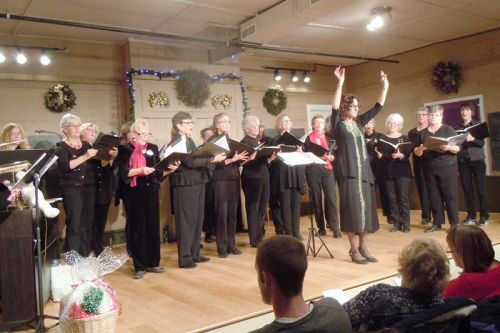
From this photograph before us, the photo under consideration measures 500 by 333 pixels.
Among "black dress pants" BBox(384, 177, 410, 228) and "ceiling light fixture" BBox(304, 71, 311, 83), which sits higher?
"ceiling light fixture" BBox(304, 71, 311, 83)

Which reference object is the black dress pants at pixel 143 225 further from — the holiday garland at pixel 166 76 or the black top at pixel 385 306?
the holiday garland at pixel 166 76

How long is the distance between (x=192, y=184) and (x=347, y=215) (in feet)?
4.60

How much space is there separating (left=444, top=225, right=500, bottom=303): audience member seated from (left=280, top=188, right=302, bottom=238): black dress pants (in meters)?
2.90

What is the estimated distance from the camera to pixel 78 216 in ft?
12.7

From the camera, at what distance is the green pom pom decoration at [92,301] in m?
2.40

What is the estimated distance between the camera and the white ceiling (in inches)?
196

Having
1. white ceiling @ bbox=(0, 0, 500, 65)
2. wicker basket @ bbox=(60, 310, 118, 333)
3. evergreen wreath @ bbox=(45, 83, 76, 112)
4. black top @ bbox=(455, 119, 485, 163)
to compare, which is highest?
white ceiling @ bbox=(0, 0, 500, 65)

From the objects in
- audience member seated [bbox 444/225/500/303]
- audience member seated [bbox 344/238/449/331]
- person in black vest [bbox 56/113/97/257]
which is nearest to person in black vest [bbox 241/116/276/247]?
person in black vest [bbox 56/113/97/257]

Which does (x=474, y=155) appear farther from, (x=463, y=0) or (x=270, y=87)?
(x=270, y=87)

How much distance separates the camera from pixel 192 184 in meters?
4.11

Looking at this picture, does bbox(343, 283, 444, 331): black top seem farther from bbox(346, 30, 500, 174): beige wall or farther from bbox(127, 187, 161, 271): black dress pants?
bbox(346, 30, 500, 174): beige wall

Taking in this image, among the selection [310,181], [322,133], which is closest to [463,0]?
[322,133]

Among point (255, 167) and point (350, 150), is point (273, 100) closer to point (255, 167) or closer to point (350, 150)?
point (255, 167)

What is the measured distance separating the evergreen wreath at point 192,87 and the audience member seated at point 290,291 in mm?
5572
